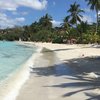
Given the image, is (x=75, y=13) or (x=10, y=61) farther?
(x=75, y=13)

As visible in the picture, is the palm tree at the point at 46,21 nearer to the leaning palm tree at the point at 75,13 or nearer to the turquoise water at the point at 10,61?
the leaning palm tree at the point at 75,13

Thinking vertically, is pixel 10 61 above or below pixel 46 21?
below

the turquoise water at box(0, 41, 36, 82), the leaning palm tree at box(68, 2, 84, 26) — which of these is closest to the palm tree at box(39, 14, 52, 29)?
the leaning palm tree at box(68, 2, 84, 26)

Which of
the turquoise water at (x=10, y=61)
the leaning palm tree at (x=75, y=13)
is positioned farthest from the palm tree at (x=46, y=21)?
the turquoise water at (x=10, y=61)

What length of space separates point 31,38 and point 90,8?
5398cm

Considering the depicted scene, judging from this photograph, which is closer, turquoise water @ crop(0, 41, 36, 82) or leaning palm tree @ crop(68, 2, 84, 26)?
turquoise water @ crop(0, 41, 36, 82)

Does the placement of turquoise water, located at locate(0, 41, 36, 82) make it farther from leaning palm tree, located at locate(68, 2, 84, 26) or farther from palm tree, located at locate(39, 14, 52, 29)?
palm tree, located at locate(39, 14, 52, 29)

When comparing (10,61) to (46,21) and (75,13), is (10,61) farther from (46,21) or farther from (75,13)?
(46,21)

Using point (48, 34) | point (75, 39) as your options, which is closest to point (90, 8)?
point (75, 39)

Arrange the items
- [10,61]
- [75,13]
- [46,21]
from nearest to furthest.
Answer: [10,61], [75,13], [46,21]

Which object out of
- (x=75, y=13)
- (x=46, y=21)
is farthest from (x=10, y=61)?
(x=46, y=21)

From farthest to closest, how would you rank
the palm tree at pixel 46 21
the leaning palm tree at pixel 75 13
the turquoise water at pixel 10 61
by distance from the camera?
the palm tree at pixel 46 21 < the leaning palm tree at pixel 75 13 < the turquoise water at pixel 10 61

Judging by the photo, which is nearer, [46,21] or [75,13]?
[75,13]

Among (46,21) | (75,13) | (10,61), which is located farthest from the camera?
(46,21)
